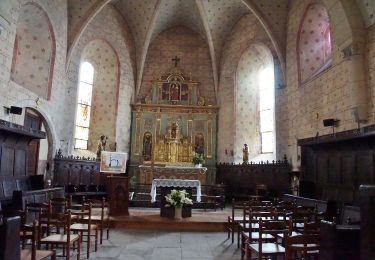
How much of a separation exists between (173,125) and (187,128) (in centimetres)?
92

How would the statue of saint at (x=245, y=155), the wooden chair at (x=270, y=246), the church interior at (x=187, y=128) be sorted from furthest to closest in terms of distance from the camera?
the statue of saint at (x=245, y=155) < the church interior at (x=187, y=128) < the wooden chair at (x=270, y=246)

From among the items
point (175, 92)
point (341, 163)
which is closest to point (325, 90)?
point (341, 163)

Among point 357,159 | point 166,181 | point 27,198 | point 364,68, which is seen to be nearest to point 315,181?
point 357,159

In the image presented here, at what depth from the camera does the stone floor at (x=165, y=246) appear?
614 cm

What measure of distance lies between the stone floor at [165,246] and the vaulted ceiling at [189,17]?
31.0ft

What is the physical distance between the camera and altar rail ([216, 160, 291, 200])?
14531mm

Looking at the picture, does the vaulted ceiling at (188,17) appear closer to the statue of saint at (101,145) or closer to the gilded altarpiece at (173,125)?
the gilded altarpiece at (173,125)

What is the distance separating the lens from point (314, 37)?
44.0ft

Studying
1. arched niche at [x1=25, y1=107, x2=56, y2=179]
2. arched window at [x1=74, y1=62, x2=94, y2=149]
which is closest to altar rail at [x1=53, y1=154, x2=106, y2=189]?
arched niche at [x1=25, y1=107, x2=56, y2=179]

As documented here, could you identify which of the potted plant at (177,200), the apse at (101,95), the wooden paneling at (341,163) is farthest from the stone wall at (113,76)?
the wooden paneling at (341,163)

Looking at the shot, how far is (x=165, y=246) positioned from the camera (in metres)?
7.00

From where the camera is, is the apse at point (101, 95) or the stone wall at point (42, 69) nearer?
the stone wall at point (42, 69)

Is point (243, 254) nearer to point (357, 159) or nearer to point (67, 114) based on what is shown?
point (357, 159)

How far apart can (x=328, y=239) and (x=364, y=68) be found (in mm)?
7301
